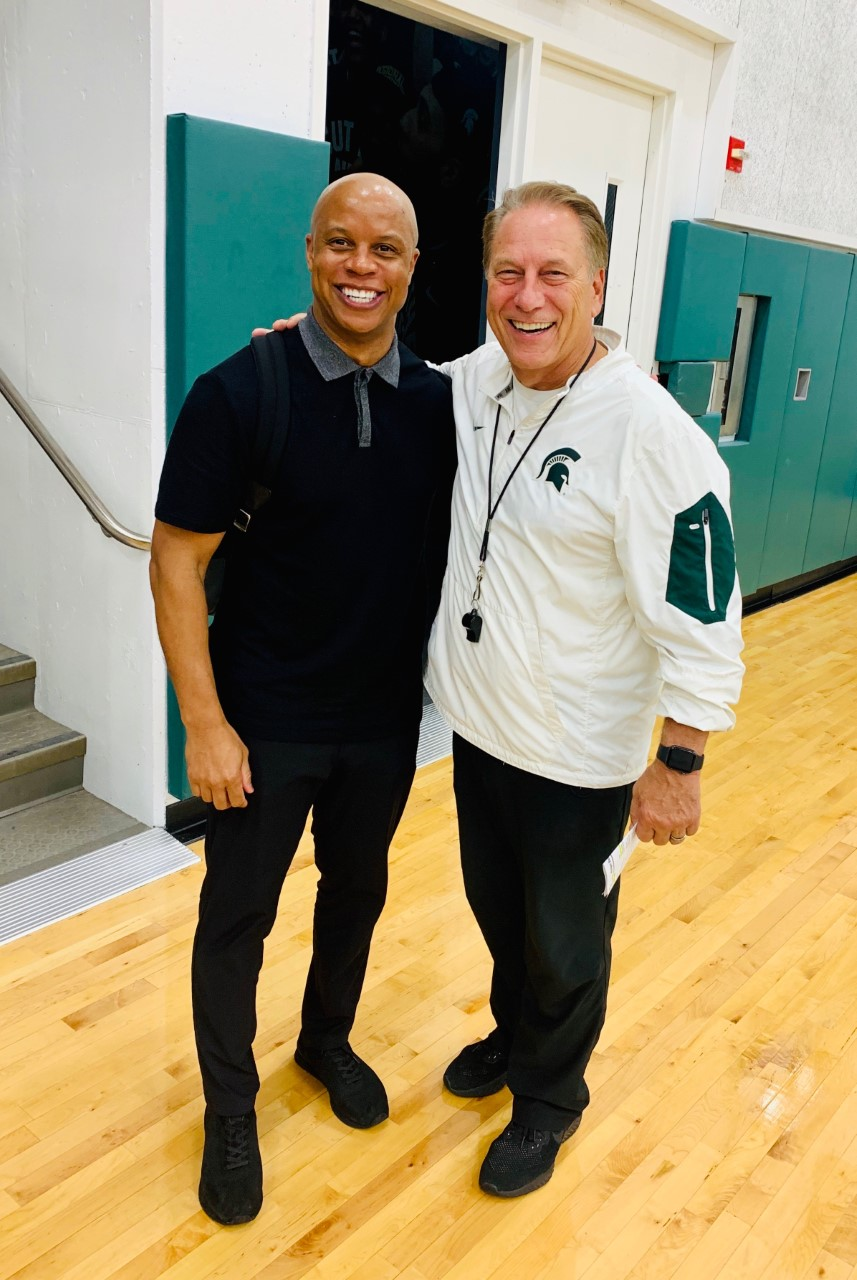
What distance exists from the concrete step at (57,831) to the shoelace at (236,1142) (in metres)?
1.18

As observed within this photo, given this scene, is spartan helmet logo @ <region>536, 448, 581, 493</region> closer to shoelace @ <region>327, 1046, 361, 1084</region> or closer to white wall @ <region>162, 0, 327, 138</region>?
shoelace @ <region>327, 1046, 361, 1084</region>

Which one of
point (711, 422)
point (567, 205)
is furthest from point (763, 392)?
point (567, 205)

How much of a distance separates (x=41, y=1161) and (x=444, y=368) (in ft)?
5.27

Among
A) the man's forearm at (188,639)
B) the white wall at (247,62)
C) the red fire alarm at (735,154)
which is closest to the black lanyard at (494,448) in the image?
the man's forearm at (188,639)

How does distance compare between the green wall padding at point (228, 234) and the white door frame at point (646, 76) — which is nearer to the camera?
the green wall padding at point (228, 234)

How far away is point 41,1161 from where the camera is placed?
1895 mm

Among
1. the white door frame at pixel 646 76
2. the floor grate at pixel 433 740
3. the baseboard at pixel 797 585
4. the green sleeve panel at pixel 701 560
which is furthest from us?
the baseboard at pixel 797 585

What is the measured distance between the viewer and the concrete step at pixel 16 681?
3.20m

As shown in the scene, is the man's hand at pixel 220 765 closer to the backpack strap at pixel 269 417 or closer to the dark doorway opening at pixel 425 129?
the backpack strap at pixel 269 417

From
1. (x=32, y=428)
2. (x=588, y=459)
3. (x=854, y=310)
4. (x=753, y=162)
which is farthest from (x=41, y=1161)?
(x=854, y=310)

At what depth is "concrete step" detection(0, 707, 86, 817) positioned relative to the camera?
9.80 ft

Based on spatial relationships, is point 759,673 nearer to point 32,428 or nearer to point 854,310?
point 854,310

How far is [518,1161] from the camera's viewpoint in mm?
1893

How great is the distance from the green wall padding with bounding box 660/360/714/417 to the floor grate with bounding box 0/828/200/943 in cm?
297
